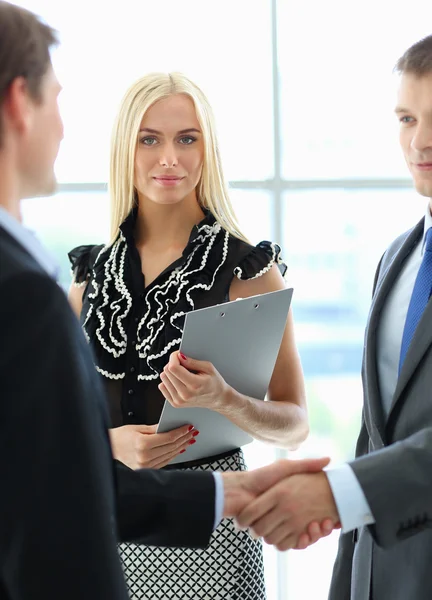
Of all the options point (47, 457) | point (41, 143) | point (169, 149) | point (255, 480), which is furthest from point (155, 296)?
point (47, 457)

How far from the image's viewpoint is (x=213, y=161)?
2.32 metres

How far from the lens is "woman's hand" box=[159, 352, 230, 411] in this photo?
1.83 metres

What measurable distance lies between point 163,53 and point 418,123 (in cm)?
194

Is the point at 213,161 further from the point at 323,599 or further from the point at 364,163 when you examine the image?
the point at 323,599

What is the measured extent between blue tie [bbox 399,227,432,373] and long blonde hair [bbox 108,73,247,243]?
0.69 m

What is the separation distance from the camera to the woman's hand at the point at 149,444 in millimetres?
1942

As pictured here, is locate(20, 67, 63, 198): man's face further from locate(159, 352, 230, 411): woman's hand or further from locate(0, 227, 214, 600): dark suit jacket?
locate(159, 352, 230, 411): woman's hand

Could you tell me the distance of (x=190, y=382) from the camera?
1.83 m

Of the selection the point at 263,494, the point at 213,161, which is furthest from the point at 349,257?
the point at 263,494

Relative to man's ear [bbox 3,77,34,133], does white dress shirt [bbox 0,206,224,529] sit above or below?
below

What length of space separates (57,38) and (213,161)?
3.48ft

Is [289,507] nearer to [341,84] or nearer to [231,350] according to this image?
[231,350]

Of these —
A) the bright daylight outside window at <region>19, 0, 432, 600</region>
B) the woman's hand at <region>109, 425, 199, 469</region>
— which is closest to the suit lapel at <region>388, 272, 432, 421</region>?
the woman's hand at <region>109, 425, 199, 469</region>

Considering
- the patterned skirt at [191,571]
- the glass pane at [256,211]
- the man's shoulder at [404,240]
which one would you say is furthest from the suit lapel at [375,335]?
the glass pane at [256,211]
